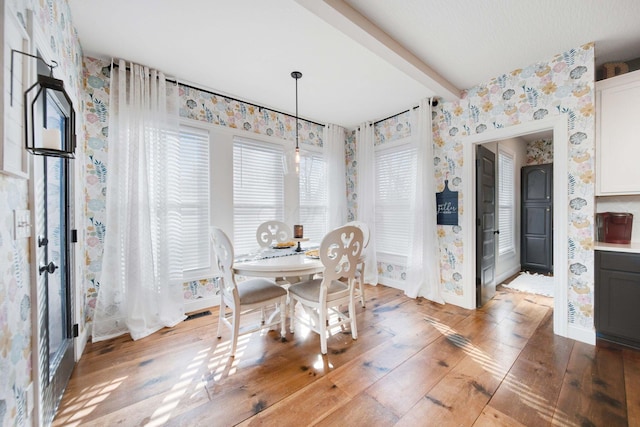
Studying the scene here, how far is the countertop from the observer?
2.04 m

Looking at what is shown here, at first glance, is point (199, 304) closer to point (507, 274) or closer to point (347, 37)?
point (347, 37)

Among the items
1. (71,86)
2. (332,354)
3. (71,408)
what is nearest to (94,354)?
(71,408)

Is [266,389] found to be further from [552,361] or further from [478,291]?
[478,291]

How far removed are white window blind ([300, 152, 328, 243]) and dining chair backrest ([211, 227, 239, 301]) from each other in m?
1.90

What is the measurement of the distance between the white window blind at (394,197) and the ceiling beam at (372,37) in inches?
44.3

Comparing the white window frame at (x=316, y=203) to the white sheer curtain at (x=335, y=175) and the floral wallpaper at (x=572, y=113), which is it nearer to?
the white sheer curtain at (x=335, y=175)

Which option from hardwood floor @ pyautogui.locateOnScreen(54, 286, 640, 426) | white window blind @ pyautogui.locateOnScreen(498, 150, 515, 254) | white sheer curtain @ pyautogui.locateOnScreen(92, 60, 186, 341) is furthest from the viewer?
white window blind @ pyautogui.locateOnScreen(498, 150, 515, 254)

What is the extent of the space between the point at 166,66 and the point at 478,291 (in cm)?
447

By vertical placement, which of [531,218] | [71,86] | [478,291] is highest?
[71,86]

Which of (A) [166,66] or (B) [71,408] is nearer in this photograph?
(B) [71,408]

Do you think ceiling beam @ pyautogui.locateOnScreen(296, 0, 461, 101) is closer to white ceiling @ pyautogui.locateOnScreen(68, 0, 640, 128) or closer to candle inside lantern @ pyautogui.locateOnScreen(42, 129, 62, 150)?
white ceiling @ pyautogui.locateOnScreen(68, 0, 640, 128)

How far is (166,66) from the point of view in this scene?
2.57 meters

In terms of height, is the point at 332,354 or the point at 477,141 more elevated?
the point at 477,141

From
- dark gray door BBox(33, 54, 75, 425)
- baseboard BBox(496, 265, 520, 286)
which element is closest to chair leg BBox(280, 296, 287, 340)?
dark gray door BBox(33, 54, 75, 425)
